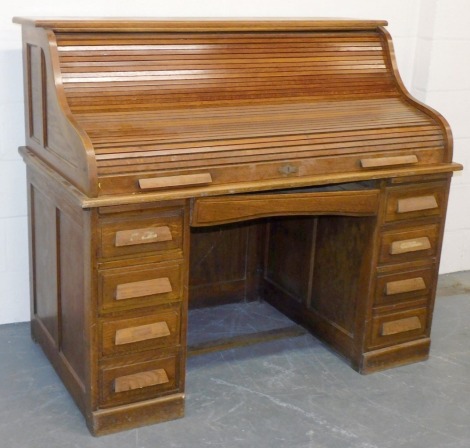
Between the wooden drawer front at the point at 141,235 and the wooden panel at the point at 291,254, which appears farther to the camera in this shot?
the wooden panel at the point at 291,254

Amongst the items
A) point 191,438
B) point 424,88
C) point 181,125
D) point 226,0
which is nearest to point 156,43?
point 181,125

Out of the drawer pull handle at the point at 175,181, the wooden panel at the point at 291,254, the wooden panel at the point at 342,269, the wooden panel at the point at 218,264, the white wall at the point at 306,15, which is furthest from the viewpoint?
the wooden panel at the point at 218,264

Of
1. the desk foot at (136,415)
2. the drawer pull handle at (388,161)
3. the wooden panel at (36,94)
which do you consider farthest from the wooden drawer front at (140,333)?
the drawer pull handle at (388,161)

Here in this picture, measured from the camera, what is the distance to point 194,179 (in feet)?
7.88

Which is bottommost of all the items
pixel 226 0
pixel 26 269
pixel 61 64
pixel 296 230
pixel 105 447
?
pixel 105 447

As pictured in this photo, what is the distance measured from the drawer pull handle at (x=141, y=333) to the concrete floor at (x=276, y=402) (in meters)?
0.34

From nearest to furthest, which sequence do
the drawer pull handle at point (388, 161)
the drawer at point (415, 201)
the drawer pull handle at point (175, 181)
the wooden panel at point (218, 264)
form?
1. the drawer pull handle at point (175, 181)
2. the drawer pull handle at point (388, 161)
3. the drawer at point (415, 201)
4. the wooden panel at point (218, 264)

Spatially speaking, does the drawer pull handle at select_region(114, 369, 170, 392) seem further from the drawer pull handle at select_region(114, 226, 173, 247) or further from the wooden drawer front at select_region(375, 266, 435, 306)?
the wooden drawer front at select_region(375, 266, 435, 306)

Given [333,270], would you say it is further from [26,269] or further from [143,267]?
[26,269]

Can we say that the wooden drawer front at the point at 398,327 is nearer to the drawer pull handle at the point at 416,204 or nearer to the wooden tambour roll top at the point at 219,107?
the drawer pull handle at the point at 416,204

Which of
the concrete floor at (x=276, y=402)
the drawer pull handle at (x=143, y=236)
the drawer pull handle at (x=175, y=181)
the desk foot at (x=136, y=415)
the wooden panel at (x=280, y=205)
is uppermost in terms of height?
the drawer pull handle at (x=175, y=181)

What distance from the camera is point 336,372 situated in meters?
3.04

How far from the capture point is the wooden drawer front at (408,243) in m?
2.90

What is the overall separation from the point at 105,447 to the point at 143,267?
62 cm
